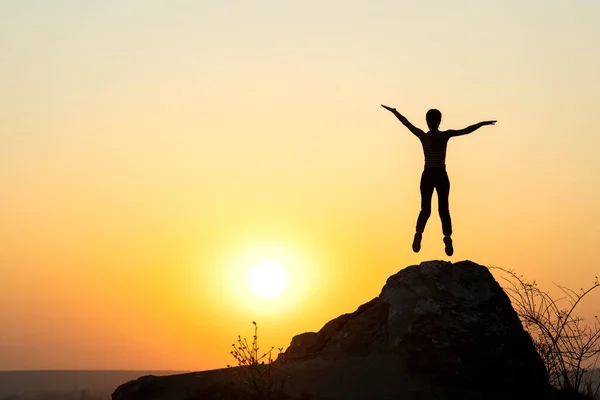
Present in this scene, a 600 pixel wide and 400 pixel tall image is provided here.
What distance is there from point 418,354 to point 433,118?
4.83 m

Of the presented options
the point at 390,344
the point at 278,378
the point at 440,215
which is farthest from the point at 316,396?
the point at 440,215

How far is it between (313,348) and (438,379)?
3025 millimetres

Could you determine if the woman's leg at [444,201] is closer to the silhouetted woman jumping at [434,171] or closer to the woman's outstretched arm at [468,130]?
the silhouetted woman jumping at [434,171]

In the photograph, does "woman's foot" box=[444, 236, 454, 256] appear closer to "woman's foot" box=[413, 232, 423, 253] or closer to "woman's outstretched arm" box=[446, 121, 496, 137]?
"woman's foot" box=[413, 232, 423, 253]

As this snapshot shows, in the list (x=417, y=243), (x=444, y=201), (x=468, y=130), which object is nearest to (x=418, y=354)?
(x=417, y=243)

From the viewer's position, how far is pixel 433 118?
722 inches

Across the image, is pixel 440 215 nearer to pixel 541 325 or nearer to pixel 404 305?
pixel 404 305

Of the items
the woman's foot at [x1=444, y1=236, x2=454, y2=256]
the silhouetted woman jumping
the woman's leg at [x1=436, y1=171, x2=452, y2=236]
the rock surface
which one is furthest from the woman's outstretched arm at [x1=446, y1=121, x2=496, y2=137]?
the rock surface

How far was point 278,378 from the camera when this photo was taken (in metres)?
16.8

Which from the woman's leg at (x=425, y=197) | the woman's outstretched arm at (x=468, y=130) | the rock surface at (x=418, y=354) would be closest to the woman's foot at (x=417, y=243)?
the woman's leg at (x=425, y=197)

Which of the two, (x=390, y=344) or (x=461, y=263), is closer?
(x=390, y=344)

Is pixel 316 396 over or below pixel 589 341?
below

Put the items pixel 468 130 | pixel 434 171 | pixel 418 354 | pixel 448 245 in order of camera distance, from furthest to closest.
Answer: pixel 448 245 → pixel 434 171 → pixel 468 130 → pixel 418 354

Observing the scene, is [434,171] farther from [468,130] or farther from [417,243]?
[417,243]
